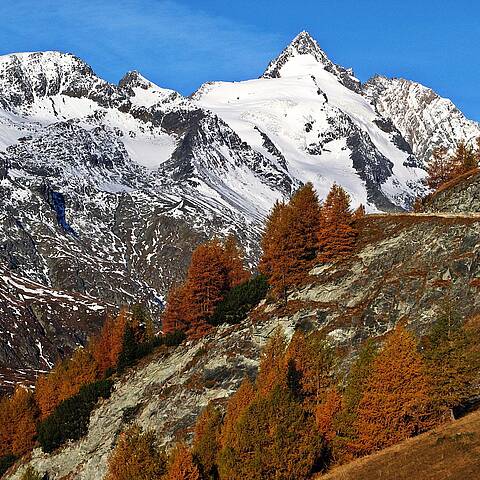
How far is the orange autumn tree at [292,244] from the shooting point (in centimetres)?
8856

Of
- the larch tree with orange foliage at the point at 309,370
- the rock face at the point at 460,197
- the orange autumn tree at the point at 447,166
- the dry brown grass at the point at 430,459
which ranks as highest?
the orange autumn tree at the point at 447,166

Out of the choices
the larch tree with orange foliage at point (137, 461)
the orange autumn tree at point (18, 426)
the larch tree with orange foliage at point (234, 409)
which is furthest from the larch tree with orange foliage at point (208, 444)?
the orange autumn tree at point (18, 426)

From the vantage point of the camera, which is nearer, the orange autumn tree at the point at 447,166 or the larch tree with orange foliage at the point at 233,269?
the larch tree with orange foliage at the point at 233,269

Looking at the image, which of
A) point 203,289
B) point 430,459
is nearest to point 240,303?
point 203,289

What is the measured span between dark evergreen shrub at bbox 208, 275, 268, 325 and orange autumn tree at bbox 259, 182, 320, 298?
183 cm

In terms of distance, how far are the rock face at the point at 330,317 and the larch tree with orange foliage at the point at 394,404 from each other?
39.6 feet

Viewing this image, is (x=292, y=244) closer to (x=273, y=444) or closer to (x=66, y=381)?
(x=273, y=444)

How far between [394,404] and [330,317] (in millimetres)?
20982

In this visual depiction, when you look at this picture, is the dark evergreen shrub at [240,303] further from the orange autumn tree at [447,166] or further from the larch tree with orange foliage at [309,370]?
the orange autumn tree at [447,166]

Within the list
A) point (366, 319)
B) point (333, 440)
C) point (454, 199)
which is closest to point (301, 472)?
point (333, 440)

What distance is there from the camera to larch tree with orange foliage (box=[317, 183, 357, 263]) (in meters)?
88.5

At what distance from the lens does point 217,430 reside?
70.1 metres

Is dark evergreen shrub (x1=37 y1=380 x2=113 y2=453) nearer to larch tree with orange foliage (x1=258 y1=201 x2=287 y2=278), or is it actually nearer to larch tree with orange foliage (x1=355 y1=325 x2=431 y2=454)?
larch tree with orange foliage (x1=258 y1=201 x2=287 y2=278)

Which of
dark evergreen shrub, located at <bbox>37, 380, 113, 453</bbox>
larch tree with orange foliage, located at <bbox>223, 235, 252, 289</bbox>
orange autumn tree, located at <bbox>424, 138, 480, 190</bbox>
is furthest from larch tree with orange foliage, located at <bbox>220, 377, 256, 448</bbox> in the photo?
orange autumn tree, located at <bbox>424, 138, 480, 190</bbox>
